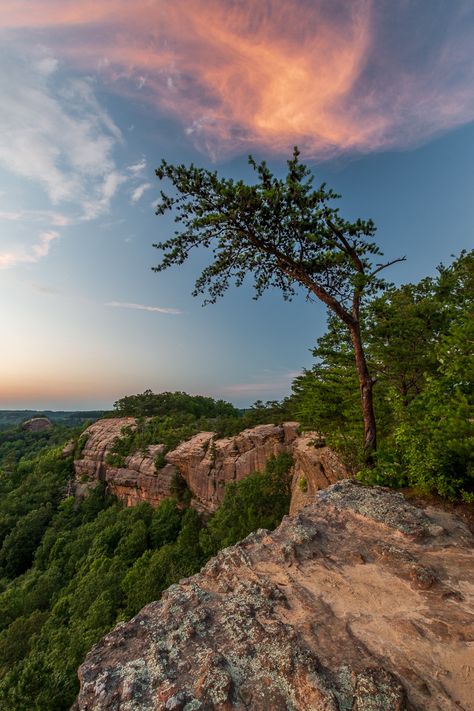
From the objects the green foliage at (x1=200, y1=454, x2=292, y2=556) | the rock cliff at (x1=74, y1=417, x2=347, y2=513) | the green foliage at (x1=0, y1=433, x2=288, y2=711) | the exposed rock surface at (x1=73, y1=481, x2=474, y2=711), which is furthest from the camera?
the rock cliff at (x1=74, y1=417, x2=347, y2=513)

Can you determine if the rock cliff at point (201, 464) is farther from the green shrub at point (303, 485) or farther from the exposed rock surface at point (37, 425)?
the exposed rock surface at point (37, 425)

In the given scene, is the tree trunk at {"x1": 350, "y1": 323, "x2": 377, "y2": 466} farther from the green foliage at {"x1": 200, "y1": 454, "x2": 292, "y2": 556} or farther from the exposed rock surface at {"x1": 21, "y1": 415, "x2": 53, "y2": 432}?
the exposed rock surface at {"x1": 21, "y1": 415, "x2": 53, "y2": 432}

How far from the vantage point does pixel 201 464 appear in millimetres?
38312

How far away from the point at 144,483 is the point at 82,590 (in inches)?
645

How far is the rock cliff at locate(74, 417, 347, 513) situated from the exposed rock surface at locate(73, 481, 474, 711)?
12.0m

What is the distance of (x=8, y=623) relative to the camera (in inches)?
1120

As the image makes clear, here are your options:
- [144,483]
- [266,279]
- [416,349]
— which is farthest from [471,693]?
[144,483]

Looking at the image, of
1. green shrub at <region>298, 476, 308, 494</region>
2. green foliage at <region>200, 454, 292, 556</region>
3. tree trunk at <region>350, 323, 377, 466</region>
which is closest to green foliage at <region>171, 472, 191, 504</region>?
green foliage at <region>200, 454, 292, 556</region>

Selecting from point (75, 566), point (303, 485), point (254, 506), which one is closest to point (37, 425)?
point (75, 566)

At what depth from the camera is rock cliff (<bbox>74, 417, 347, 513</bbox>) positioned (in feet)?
103

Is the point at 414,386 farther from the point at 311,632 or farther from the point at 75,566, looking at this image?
the point at 75,566

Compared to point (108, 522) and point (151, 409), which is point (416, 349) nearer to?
point (108, 522)

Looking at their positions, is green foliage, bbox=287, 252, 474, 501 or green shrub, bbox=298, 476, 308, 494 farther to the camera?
green shrub, bbox=298, 476, 308, 494

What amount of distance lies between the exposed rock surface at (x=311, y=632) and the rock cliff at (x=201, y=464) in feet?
39.3
